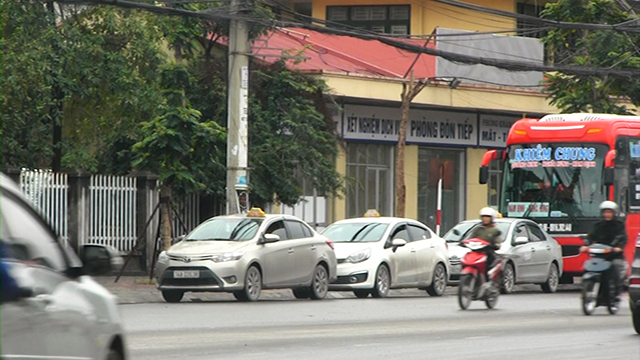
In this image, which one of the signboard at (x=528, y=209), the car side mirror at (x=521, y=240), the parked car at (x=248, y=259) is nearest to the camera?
the parked car at (x=248, y=259)

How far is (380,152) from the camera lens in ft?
135

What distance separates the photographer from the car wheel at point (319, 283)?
22.9 metres

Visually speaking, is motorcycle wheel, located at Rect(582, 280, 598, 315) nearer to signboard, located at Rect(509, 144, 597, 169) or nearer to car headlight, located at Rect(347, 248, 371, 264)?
car headlight, located at Rect(347, 248, 371, 264)

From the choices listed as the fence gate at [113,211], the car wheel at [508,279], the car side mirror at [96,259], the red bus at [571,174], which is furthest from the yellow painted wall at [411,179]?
the car side mirror at [96,259]

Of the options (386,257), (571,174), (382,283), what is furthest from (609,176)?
(382,283)

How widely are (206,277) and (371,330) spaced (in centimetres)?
568

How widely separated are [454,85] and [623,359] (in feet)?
94.1

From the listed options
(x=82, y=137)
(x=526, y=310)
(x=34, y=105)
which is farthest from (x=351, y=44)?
(x=526, y=310)

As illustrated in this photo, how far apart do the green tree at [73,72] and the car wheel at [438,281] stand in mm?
8157

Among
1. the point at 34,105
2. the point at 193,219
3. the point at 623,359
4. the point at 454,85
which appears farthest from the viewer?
the point at 454,85

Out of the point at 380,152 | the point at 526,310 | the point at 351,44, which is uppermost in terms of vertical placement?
the point at 351,44

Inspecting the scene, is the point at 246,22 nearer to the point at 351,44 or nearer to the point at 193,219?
the point at 193,219

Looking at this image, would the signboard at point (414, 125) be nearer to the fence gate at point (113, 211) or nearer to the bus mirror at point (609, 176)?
the fence gate at point (113, 211)

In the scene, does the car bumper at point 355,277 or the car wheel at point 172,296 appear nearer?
the car wheel at point 172,296
